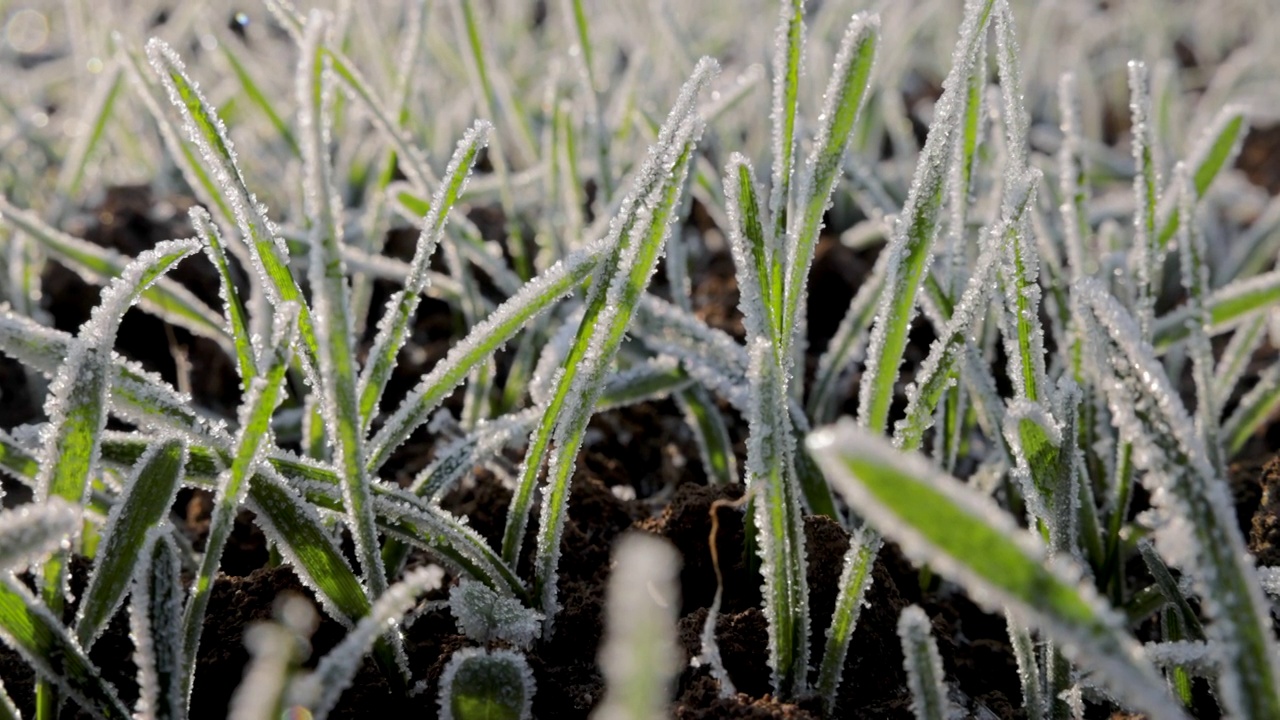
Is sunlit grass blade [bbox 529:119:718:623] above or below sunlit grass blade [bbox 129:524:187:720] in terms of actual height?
above

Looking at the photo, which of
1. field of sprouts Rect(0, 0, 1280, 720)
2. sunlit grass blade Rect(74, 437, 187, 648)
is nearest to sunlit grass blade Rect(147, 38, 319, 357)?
field of sprouts Rect(0, 0, 1280, 720)

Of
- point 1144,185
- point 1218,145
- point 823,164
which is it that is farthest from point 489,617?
point 1218,145

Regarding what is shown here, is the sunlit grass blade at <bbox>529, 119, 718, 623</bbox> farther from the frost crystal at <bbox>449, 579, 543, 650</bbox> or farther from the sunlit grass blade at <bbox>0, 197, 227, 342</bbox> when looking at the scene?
the sunlit grass blade at <bbox>0, 197, 227, 342</bbox>

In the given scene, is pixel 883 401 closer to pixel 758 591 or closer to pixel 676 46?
pixel 758 591

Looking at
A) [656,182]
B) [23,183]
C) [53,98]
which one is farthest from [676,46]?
[53,98]

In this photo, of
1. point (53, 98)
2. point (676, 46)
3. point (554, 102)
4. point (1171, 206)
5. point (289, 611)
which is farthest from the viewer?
point (53, 98)

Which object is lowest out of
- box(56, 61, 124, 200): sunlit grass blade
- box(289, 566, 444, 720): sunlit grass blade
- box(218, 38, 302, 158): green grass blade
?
box(289, 566, 444, 720): sunlit grass blade

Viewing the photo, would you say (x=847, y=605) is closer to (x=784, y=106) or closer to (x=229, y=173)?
(x=784, y=106)
